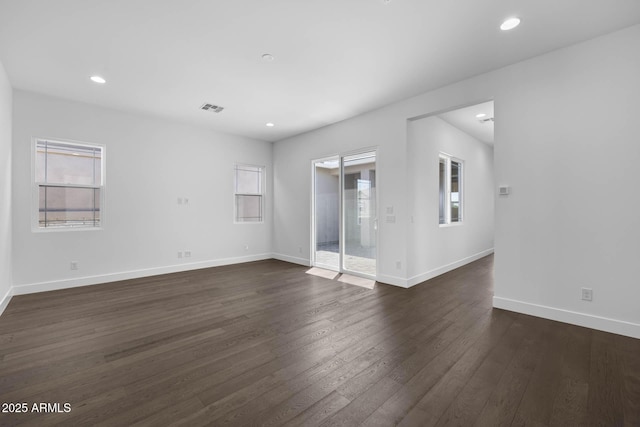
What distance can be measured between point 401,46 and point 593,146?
221cm

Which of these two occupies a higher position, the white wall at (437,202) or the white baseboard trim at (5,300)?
the white wall at (437,202)

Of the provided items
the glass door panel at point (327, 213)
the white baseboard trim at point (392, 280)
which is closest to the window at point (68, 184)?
the glass door panel at point (327, 213)

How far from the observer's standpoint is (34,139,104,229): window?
14.1 feet

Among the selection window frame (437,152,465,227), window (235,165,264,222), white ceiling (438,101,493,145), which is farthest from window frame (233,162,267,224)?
white ceiling (438,101,493,145)

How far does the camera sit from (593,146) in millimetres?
2861

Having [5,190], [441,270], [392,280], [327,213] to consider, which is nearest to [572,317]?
[392,280]

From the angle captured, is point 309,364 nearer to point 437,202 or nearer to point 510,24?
point 510,24

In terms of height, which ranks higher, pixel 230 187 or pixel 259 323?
pixel 230 187

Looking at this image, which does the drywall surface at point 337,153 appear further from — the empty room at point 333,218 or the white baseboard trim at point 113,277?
the white baseboard trim at point 113,277

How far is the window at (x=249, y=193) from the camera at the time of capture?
21.5ft

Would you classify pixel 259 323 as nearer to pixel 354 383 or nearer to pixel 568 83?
pixel 354 383

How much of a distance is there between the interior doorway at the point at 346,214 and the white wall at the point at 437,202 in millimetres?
682

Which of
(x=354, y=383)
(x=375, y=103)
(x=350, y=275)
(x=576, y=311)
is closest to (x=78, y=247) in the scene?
(x=350, y=275)

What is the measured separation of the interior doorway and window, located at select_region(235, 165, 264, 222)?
1.63 meters
